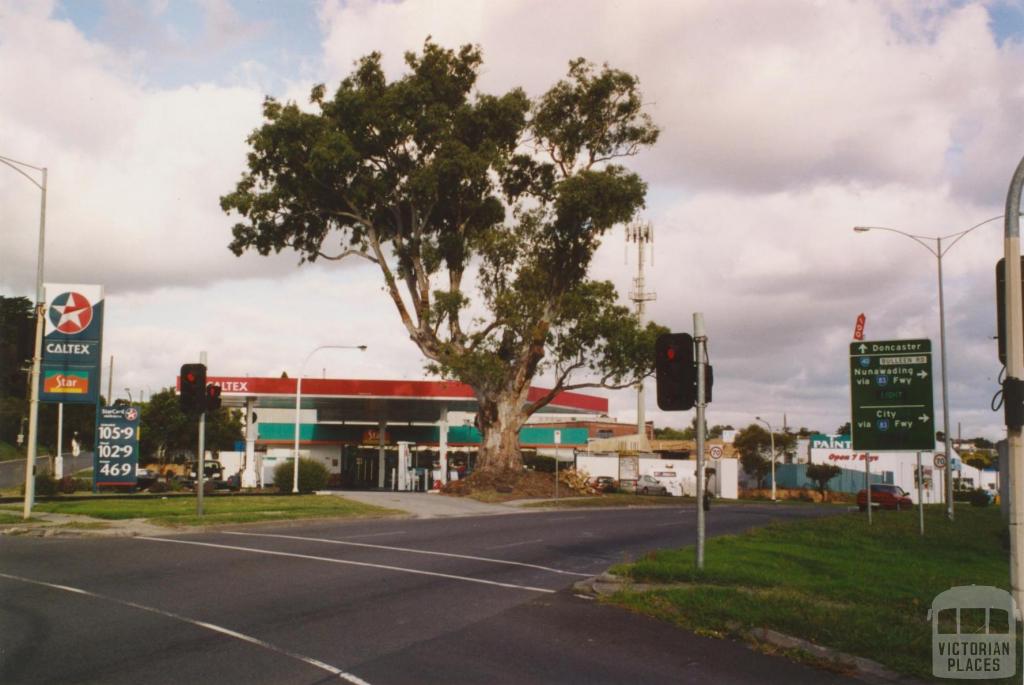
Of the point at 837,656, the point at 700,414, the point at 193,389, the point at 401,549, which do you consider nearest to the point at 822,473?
the point at 193,389

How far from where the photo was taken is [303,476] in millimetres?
42094

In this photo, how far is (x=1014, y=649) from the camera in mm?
9047

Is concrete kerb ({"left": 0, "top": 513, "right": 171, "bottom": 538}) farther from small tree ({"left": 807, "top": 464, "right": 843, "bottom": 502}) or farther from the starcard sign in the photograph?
small tree ({"left": 807, "top": 464, "right": 843, "bottom": 502})

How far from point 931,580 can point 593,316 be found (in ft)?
89.7

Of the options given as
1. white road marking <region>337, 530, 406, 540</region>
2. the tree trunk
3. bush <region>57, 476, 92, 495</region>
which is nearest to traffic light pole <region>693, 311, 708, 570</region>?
white road marking <region>337, 530, 406, 540</region>

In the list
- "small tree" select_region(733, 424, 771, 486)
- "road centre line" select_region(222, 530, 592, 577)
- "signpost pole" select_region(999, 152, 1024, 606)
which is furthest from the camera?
"small tree" select_region(733, 424, 771, 486)

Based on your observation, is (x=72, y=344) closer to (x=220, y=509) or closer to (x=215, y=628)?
(x=220, y=509)

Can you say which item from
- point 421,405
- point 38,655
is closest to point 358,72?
point 421,405

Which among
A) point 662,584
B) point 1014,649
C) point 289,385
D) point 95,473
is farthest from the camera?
point 289,385

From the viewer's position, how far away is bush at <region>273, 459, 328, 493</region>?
42156mm

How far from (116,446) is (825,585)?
31059 mm

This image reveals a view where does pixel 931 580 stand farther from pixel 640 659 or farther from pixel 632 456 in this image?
pixel 632 456

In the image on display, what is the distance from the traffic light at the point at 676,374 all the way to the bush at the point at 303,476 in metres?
30.1

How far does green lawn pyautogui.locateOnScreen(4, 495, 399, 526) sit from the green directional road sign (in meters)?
14.6
